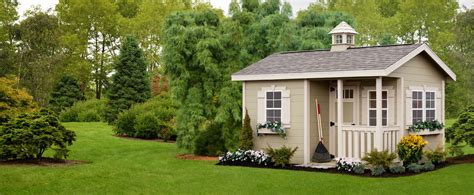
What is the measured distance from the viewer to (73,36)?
153ft

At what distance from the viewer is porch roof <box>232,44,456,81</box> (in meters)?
16.0

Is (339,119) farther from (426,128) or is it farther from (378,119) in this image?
(426,128)

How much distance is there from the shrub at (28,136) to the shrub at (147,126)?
A: 27.9 ft

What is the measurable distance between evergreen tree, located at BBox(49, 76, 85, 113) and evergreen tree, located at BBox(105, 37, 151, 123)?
195 inches

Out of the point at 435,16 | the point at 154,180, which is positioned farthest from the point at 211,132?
the point at 435,16

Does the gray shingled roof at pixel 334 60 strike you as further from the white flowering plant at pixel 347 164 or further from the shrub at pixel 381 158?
the white flowering plant at pixel 347 164

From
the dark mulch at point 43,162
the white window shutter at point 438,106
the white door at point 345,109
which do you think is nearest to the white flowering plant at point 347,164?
the white door at point 345,109

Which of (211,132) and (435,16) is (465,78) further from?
(211,132)

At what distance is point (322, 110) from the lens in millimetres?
17781

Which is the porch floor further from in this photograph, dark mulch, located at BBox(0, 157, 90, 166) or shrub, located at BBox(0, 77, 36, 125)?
shrub, located at BBox(0, 77, 36, 125)

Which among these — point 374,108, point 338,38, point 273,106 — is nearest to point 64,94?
point 273,106

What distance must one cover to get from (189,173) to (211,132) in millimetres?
4249

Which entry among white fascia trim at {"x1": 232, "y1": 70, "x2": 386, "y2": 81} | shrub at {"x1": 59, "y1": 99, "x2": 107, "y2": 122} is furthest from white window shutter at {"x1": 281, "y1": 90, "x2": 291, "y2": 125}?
shrub at {"x1": 59, "y1": 99, "x2": 107, "y2": 122}

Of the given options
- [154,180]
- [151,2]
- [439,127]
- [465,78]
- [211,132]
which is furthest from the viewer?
[151,2]
